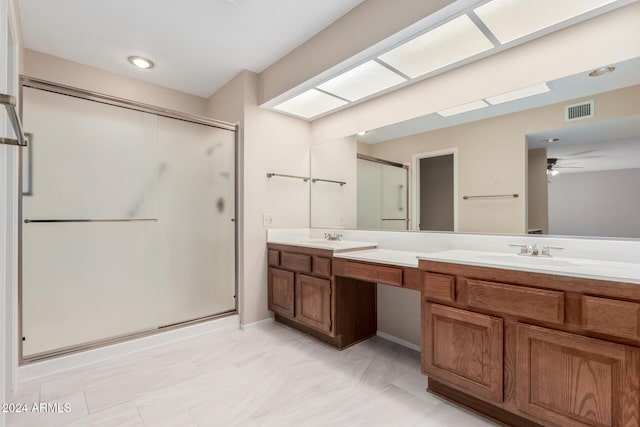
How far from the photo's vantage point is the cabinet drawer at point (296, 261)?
8.41ft

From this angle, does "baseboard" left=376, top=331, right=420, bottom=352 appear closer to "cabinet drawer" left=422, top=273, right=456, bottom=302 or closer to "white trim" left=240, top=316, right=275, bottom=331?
"cabinet drawer" left=422, top=273, right=456, bottom=302

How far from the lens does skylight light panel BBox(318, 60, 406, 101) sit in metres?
2.34

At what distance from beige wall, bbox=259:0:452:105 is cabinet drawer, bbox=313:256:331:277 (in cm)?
150

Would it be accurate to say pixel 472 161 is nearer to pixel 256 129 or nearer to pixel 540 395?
pixel 540 395

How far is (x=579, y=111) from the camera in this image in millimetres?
1729

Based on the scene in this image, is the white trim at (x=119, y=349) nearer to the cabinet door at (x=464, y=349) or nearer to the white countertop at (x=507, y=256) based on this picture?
the white countertop at (x=507, y=256)

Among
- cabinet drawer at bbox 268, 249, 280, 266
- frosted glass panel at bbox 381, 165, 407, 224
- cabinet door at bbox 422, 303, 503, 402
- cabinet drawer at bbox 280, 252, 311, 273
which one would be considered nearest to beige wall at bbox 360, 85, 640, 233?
frosted glass panel at bbox 381, 165, 407, 224

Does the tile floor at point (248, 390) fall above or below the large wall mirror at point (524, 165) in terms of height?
below

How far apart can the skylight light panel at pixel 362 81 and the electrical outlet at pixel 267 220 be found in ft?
4.42

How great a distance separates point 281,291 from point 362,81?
2.06m

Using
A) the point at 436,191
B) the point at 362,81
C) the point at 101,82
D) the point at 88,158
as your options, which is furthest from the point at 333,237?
the point at 101,82

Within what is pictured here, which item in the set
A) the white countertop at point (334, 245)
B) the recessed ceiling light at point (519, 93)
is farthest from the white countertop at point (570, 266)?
the recessed ceiling light at point (519, 93)

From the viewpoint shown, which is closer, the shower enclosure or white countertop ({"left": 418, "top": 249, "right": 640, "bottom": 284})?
white countertop ({"left": 418, "top": 249, "right": 640, "bottom": 284})

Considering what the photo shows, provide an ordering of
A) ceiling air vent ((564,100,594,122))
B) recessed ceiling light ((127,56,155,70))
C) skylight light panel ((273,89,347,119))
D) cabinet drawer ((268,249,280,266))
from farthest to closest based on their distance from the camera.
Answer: cabinet drawer ((268,249,280,266)) → skylight light panel ((273,89,347,119)) → recessed ceiling light ((127,56,155,70)) → ceiling air vent ((564,100,594,122))
